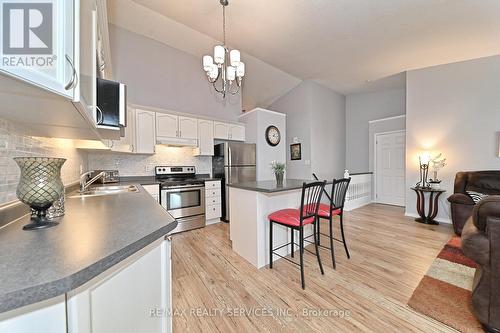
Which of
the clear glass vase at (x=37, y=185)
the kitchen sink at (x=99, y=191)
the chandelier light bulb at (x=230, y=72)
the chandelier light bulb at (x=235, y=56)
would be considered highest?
the chandelier light bulb at (x=235, y=56)

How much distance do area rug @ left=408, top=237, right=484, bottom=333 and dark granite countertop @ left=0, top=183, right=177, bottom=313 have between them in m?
2.08

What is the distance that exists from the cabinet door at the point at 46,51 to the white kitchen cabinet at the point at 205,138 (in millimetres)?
3150

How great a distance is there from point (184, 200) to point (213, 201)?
59 cm

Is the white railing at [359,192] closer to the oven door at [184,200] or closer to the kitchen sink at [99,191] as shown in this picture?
the oven door at [184,200]

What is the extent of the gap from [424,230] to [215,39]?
499cm

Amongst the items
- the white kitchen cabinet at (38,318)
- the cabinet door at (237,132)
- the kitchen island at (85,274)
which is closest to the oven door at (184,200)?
the cabinet door at (237,132)

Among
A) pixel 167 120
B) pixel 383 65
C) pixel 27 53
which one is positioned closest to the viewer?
pixel 27 53

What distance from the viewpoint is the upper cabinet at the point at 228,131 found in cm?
412

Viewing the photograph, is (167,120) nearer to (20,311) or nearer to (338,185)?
(338,185)

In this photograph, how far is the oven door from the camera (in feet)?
10.5

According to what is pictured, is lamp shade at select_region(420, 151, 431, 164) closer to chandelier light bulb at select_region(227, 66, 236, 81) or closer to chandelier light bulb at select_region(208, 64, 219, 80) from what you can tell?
chandelier light bulb at select_region(227, 66, 236, 81)

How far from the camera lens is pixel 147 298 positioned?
841 mm

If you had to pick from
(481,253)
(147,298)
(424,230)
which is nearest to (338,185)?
(481,253)

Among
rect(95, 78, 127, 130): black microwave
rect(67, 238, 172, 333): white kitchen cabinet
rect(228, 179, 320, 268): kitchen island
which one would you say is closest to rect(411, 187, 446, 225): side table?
rect(228, 179, 320, 268): kitchen island
